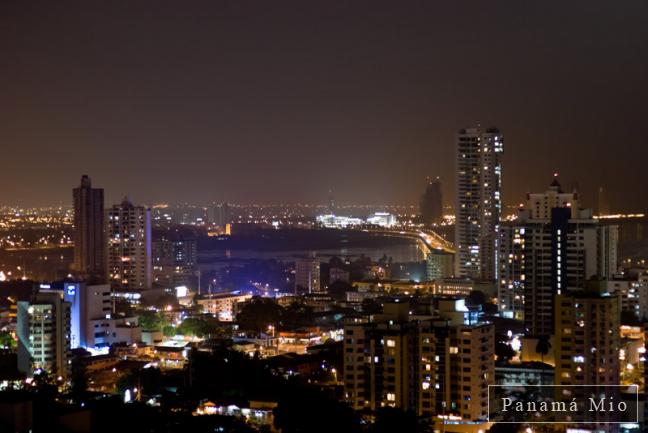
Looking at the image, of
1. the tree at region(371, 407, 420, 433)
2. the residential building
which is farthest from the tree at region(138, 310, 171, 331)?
the tree at region(371, 407, 420, 433)

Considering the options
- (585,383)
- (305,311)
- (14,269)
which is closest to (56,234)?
(14,269)

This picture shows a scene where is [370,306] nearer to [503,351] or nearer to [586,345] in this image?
[503,351]

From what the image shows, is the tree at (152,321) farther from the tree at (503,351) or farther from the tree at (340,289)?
the tree at (340,289)

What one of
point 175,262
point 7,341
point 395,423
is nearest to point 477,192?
point 175,262

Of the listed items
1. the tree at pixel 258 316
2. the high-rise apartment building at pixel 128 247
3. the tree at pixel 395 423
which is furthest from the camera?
the high-rise apartment building at pixel 128 247

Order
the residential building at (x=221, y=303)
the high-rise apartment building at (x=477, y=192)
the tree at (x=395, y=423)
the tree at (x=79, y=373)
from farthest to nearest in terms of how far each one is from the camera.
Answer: the high-rise apartment building at (x=477, y=192) → the residential building at (x=221, y=303) → the tree at (x=79, y=373) → the tree at (x=395, y=423)

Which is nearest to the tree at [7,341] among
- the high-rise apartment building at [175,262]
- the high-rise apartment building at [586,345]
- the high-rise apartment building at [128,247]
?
the high-rise apartment building at [128,247]

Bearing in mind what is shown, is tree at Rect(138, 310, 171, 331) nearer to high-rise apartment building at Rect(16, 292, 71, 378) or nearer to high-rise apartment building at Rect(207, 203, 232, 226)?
high-rise apartment building at Rect(16, 292, 71, 378)
